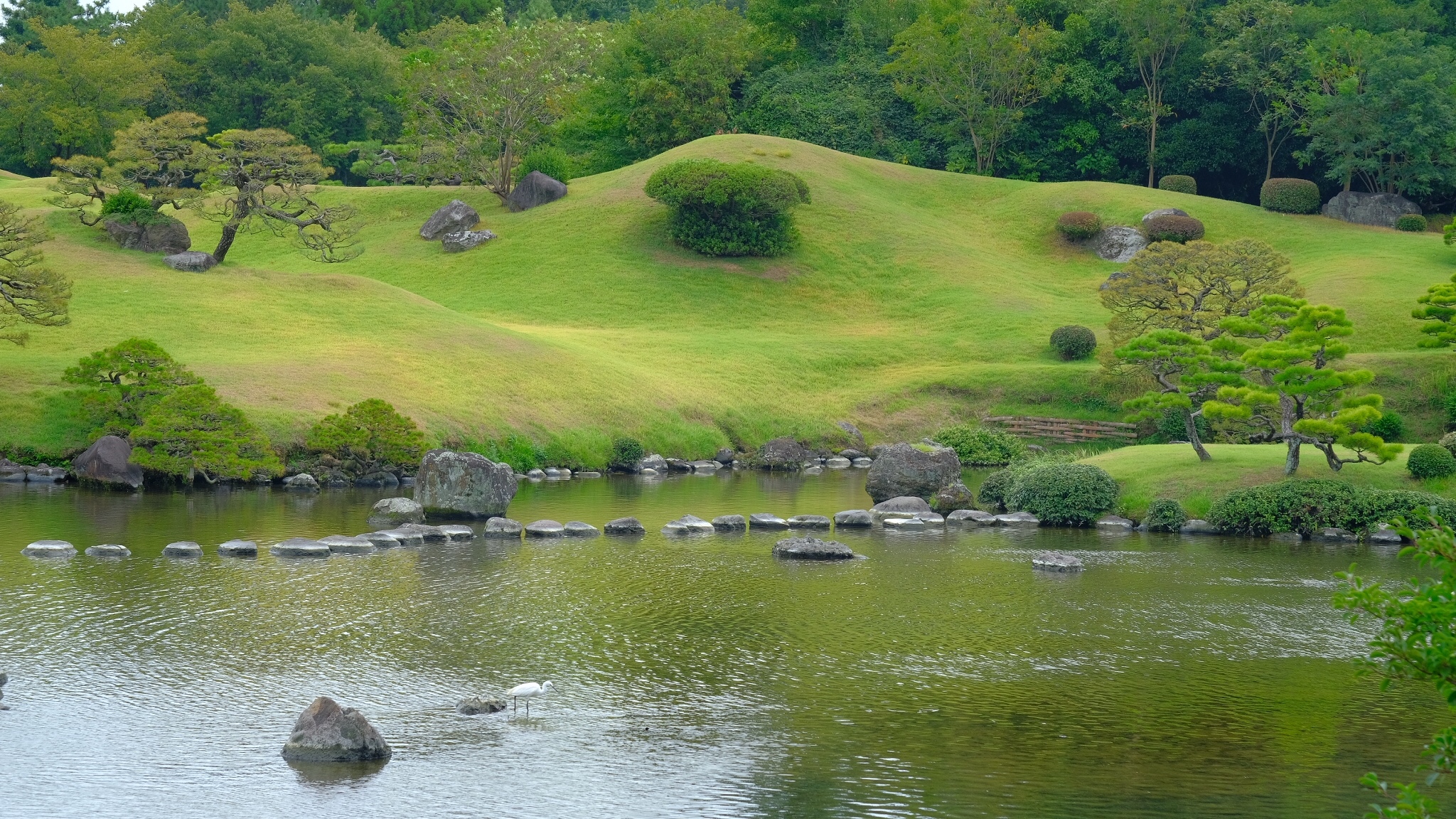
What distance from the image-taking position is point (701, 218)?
7719 cm

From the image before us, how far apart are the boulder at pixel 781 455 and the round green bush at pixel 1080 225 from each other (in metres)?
35.1

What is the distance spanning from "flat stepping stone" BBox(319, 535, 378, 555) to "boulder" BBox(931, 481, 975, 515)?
1670cm

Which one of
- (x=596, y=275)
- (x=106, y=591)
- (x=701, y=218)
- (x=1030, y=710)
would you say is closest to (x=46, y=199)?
(x=596, y=275)

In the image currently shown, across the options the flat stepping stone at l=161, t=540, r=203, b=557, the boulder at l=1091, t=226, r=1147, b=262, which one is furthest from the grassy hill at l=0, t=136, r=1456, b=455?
the flat stepping stone at l=161, t=540, r=203, b=557

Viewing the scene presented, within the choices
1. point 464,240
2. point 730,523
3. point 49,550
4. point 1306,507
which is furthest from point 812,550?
point 464,240

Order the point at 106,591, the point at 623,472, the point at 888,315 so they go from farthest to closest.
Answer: the point at 888,315 → the point at 623,472 → the point at 106,591

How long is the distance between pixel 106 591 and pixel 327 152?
3042 inches

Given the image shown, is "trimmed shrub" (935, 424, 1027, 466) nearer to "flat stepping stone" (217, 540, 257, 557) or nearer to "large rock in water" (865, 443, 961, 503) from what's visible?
"large rock in water" (865, 443, 961, 503)

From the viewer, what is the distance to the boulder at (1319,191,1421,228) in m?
78.8

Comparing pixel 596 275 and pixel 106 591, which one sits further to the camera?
pixel 596 275

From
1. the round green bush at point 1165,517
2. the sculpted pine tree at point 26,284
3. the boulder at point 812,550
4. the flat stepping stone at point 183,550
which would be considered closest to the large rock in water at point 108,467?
the sculpted pine tree at point 26,284

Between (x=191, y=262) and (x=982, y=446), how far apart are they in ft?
119

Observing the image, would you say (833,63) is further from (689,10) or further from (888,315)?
(888,315)

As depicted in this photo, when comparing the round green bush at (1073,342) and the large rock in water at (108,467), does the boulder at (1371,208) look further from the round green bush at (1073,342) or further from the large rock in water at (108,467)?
the large rock in water at (108,467)
